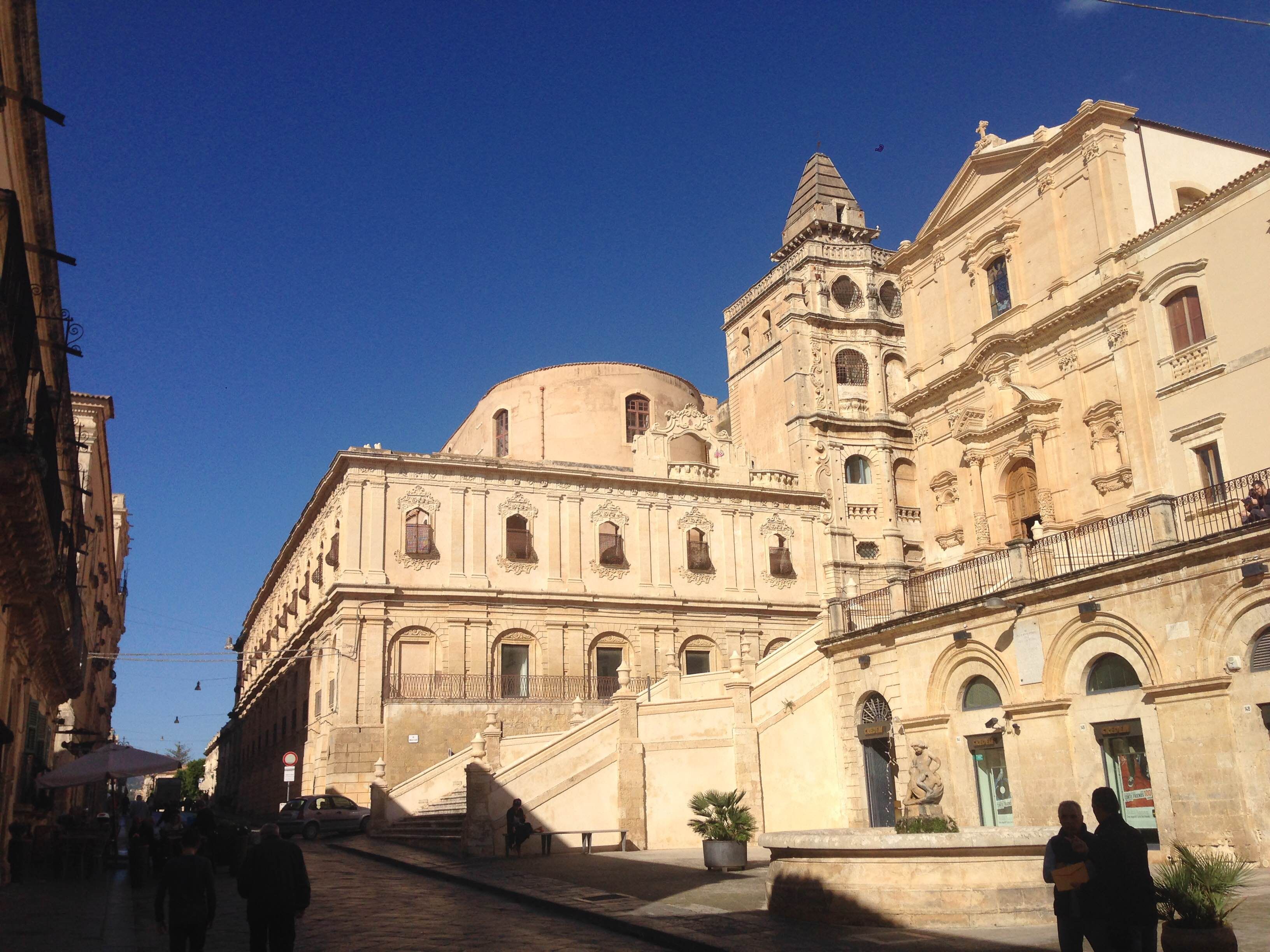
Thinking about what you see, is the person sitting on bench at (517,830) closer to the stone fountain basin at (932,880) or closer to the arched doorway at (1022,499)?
the stone fountain basin at (932,880)

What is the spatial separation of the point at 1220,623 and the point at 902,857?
7.45 metres

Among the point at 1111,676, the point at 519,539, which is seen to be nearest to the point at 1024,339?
the point at 1111,676

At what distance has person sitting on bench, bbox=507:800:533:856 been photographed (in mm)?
22984

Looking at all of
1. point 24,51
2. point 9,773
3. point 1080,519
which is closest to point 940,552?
point 1080,519

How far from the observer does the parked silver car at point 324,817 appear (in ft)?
102

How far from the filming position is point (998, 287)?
28.4 meters

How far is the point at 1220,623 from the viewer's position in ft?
53.5

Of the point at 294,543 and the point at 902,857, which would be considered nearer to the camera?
the point at 902,857

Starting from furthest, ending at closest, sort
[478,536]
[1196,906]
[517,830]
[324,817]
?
[478,536], [324,817], [517,830], [1196,906]

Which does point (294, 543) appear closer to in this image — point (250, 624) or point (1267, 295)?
point (250, 624)

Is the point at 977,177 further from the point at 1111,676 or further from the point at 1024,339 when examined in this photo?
the point at 1111,676

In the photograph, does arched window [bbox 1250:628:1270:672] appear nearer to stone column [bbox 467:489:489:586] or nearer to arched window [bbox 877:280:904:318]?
stone column [bbox 467:489:489:586]

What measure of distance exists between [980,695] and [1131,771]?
11.4 ft

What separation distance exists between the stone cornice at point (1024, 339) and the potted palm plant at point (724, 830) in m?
13.9
